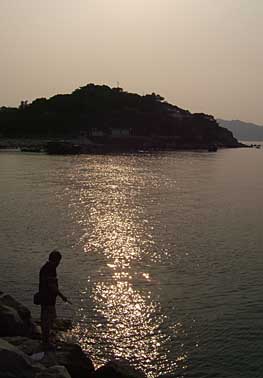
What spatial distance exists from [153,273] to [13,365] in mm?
12543

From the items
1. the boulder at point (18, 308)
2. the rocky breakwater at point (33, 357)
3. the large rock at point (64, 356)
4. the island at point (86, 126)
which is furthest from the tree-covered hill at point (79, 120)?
the large rock at point (64, 356)

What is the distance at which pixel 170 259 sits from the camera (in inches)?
979

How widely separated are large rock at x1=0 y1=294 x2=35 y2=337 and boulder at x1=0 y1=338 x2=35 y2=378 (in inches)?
137

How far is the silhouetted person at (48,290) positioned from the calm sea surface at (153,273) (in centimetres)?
177

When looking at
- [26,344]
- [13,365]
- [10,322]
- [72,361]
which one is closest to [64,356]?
[72,361]

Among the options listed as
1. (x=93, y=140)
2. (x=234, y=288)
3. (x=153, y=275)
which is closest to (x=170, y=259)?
(x=153, y=275)

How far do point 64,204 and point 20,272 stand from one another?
22.3m

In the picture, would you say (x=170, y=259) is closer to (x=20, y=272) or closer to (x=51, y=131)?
(x=20, y=272)

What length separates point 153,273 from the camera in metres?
22.4

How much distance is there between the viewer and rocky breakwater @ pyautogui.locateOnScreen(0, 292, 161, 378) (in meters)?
10.4

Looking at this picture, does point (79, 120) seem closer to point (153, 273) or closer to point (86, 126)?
point (86, 126)

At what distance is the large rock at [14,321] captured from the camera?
45.7 feet

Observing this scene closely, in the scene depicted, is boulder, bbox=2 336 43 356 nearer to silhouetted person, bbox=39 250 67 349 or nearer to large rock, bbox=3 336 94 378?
large rock, bbox=3 336 94 378

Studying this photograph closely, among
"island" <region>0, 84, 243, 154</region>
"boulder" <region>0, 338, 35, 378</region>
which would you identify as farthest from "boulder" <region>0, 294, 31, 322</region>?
"island" <region>0, 84, 243, 154</region>
